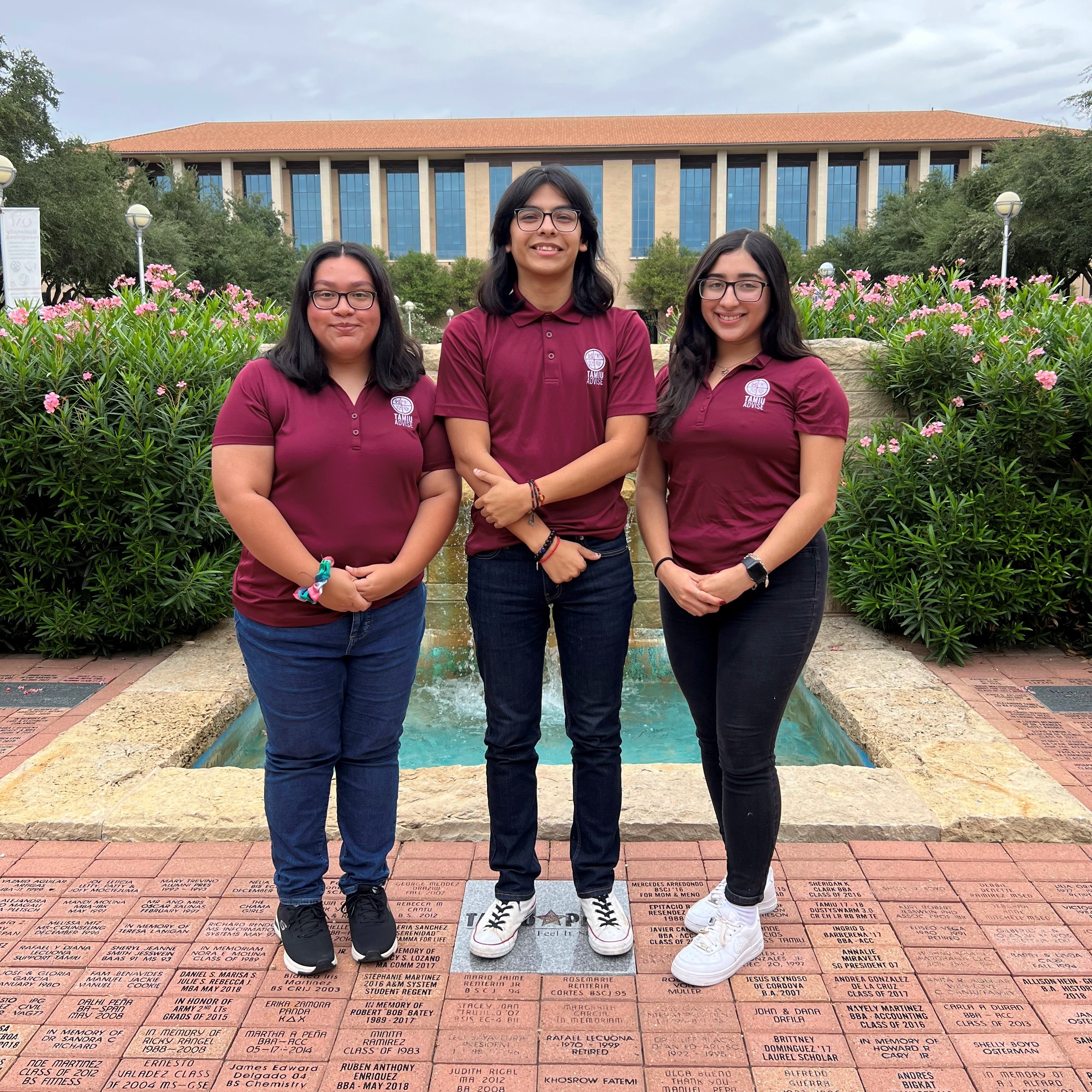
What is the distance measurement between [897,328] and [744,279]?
4244 millimetres

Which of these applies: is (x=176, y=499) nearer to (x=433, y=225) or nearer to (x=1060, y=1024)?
(x=1060, y=1024)

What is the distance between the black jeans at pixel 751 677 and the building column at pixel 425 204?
53.1 metres

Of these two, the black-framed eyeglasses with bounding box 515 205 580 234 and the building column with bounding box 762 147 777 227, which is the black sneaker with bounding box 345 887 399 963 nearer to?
the black-framed eyeglasses with bounding box 515 205 580 234

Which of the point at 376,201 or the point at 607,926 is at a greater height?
the point at 376,201

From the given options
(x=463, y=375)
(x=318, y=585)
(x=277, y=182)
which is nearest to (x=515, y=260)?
(x=463, y=375)

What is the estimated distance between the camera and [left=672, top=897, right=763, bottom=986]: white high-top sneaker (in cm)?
224

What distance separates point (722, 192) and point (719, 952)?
5623 centimetres

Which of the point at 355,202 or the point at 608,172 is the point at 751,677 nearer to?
the point at 608,172

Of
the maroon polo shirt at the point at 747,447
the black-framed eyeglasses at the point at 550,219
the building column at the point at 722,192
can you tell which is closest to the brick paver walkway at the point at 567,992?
the maroon polo shirt at the point at 747,447

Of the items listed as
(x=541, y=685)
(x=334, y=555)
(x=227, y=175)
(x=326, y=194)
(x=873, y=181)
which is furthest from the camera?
(x=326, y=194)

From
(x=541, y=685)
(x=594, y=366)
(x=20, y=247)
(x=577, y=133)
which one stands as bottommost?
(x=541, y=685)

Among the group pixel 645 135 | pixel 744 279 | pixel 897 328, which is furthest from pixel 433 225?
pixel 744 279

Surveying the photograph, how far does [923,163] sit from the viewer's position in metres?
51.1

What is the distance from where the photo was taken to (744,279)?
217 centimetres
